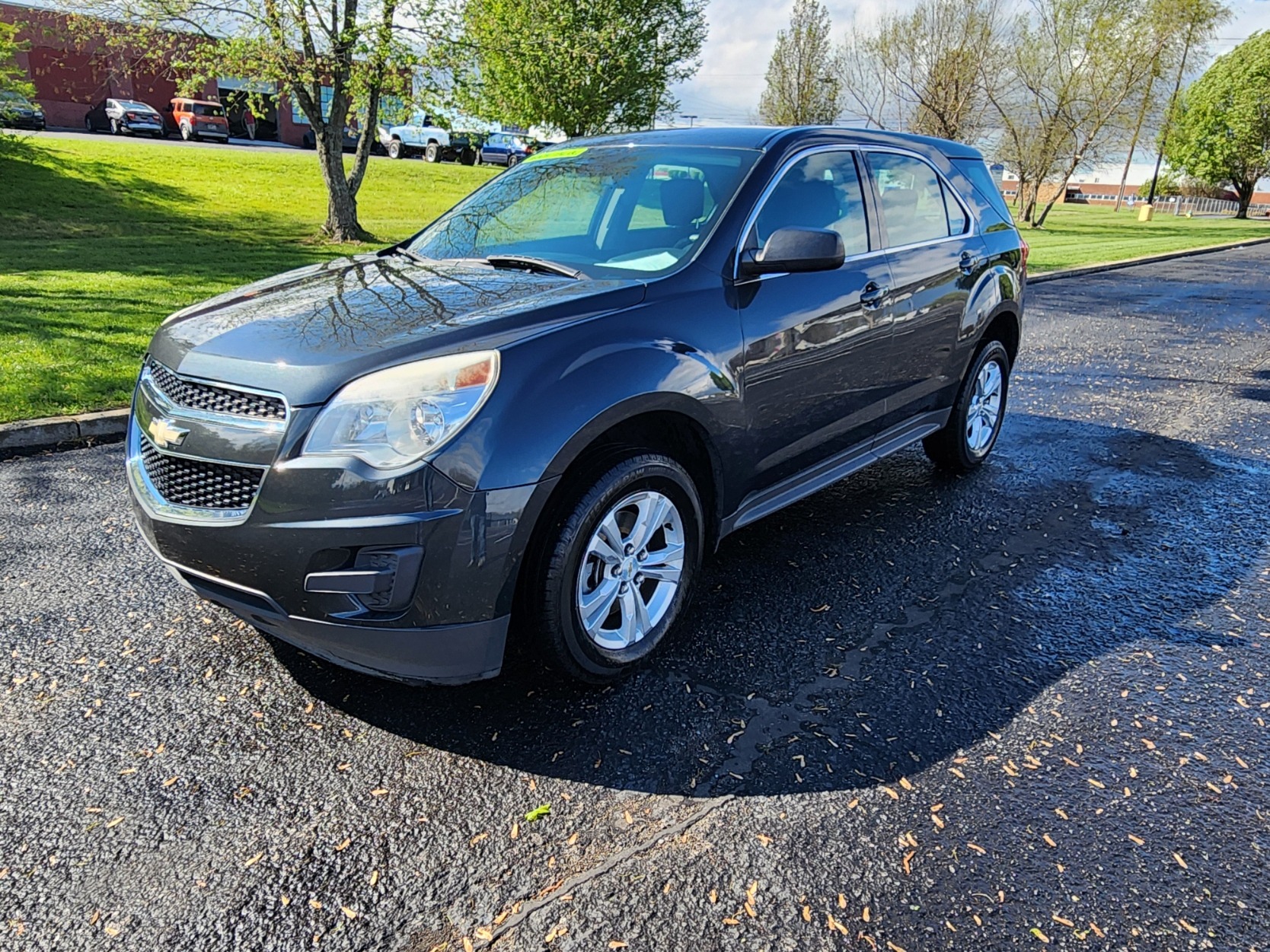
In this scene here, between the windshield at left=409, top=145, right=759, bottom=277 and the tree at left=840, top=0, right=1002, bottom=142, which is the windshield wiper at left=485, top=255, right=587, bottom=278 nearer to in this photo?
the windshield at left=409, top=145, right=759, bottom=277

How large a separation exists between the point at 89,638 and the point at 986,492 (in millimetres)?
4533

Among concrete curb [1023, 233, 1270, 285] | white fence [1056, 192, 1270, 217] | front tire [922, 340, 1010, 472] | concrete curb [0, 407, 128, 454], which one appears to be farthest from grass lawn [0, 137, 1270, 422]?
white fence [1056, 192, 1270, 217]

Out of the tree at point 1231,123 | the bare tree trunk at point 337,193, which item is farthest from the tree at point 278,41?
the tree at point 1231,123

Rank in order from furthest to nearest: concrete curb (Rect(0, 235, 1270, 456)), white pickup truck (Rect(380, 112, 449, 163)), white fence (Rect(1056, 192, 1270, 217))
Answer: white fence (Rect(1056, 192, 1270, 217))
white pickup truck (Rect(380, 112, 449, 163))
concrete curb (Rect(0, 235, 1270, 456))

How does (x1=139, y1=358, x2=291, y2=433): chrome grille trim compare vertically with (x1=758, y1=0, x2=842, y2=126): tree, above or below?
below

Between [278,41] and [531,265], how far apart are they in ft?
38.5

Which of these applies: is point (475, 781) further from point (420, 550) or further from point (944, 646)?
point (944, 646)

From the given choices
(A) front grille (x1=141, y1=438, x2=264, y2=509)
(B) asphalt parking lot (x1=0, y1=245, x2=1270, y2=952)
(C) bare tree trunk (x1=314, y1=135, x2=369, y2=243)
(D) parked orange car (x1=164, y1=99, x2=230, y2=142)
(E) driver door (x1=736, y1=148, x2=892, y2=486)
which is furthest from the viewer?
(D) parked orange car (x1=164, y1=99, x2=230, y2=142)

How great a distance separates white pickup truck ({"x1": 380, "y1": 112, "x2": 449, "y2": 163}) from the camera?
34.6 metres

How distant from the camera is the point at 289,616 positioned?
2.55 m

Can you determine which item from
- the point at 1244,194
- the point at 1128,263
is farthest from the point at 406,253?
the point at 1244,194

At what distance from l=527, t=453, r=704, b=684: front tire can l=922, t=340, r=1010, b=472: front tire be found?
2485 millimetres

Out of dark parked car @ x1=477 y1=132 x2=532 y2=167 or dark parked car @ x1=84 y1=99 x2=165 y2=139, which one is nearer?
dark parked car @ x1=84 y1=99 x2=165 y2=139

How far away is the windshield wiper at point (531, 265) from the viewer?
3357 millimetres
